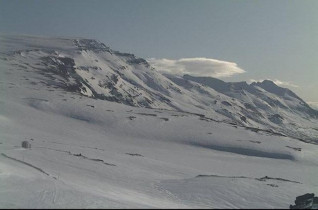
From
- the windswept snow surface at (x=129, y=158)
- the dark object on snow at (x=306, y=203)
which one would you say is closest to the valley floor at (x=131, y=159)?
the windswept snow surface at (x=129, y=158)

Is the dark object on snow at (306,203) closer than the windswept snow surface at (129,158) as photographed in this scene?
Yes

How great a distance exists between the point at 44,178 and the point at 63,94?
105637 millimetres

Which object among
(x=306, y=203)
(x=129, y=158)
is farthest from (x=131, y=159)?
(x=306, y=203)

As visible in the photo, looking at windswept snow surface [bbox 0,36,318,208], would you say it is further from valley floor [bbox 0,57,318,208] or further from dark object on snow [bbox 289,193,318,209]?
dark object on snow [bbox 289,193,318,209]

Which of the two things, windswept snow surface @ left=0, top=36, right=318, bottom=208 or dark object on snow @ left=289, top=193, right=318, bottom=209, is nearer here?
dark object on snow @ left=289, top=193, right=318, bottom=209

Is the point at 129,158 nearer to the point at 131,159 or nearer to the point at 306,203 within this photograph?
the point at 131,159

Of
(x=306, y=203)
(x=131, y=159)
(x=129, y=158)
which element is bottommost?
(x=306, y=203)

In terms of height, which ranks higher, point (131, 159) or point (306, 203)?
point (131, 159)

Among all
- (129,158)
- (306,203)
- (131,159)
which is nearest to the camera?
(306,203)

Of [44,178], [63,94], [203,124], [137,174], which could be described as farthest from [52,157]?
[63,94]

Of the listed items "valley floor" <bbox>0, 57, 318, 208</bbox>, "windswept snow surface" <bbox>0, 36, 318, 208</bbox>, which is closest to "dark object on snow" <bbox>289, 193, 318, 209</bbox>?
"valley floor" <bbox>0, 57, 318, 208</bbox>

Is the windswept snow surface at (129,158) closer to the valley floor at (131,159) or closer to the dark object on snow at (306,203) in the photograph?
the valley floor at (131,159)

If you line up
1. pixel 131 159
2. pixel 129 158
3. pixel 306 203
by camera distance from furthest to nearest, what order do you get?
1. pixel 129 158
2. pixel 131 159
3. pixel 306 203

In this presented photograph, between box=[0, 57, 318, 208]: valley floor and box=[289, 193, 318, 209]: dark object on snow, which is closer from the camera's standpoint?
box=[289, 193, 318, 209]: dark object on snow
